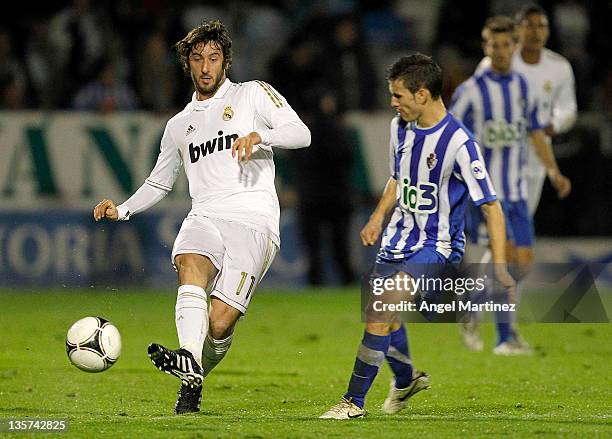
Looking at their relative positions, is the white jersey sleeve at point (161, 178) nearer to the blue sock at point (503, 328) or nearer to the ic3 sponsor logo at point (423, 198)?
the ic3 sponsor logo at point (423, 198)

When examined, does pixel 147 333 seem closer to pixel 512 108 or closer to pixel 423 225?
pixel 512 108

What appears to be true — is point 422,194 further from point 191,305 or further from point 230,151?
point 191,305

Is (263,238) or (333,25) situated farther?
(333,25)

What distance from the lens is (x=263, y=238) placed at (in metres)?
7.02

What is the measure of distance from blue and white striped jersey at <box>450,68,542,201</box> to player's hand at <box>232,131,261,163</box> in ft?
12.6

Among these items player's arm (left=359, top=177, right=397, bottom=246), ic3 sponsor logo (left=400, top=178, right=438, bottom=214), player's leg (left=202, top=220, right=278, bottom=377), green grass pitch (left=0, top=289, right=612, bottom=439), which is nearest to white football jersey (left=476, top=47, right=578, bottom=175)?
green grass pitch (left=0, top=289, right=612, bottom=439)

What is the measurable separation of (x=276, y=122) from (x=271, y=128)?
0.33 feet

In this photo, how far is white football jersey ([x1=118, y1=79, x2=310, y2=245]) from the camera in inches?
277

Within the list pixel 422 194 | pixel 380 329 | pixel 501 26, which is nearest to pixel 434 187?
pixel 422 194

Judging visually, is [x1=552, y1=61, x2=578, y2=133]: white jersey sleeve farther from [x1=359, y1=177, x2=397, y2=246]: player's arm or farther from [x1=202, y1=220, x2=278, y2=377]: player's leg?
[x1=202, y1=220, x2=278, y2=377]: player's leg

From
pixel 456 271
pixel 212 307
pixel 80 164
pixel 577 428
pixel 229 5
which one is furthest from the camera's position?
pixel 229 5

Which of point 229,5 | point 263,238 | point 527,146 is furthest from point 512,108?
point 229,5

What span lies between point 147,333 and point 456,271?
14.2ft

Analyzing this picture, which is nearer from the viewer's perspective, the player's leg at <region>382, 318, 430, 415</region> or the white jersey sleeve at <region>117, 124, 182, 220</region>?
the player's leg at <region>382, 318, 430, 415</region>
